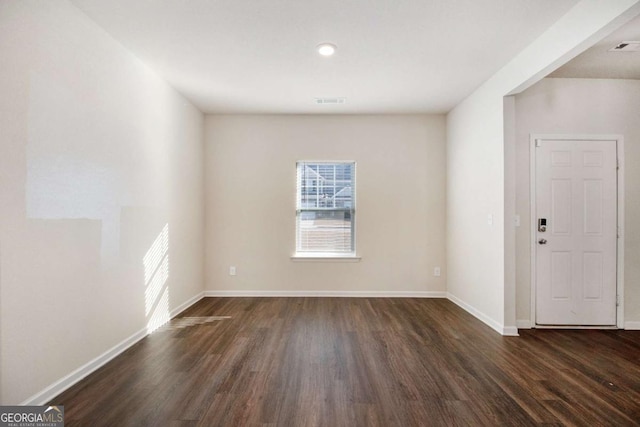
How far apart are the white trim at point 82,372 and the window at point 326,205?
251cm

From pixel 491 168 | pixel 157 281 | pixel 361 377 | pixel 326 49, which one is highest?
pixel 326 49

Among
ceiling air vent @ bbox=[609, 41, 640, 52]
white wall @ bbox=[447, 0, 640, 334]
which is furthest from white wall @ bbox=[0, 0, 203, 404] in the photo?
ceiling air vent @ bbox=[609, 41, 640, 52]

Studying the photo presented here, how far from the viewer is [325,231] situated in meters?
4.80

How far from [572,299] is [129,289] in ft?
15.2

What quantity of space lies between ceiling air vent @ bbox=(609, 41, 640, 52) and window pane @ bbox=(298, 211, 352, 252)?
11.2 feet

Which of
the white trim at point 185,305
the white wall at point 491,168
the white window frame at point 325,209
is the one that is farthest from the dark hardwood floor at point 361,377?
the white window frame at point 325,209

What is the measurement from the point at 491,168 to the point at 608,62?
144 centimetres

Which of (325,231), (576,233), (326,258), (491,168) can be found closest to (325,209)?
(325,231)

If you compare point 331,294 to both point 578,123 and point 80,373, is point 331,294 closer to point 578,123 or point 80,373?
point 80,373

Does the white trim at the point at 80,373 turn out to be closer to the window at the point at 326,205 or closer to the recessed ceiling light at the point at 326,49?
the window at the point at 326,205

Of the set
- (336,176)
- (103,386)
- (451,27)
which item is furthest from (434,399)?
(336,176)

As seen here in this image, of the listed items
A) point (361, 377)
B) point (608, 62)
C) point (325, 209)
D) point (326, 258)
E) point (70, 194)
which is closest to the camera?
point (70, 194)

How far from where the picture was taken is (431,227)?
4.70 m

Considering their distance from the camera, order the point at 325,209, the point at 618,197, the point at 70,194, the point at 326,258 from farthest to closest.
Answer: the point at 325,209, the point at 326,258, the point at 618,197, the point at 70,194
